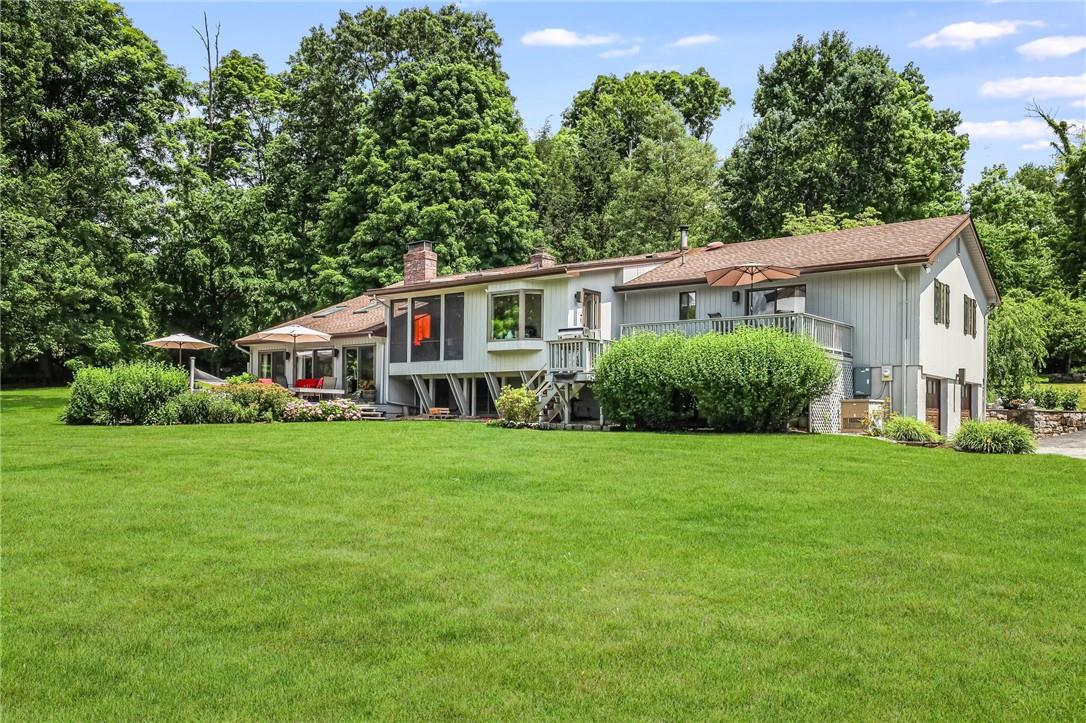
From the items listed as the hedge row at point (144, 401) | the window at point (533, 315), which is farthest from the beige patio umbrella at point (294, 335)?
the window at point (533, 315)

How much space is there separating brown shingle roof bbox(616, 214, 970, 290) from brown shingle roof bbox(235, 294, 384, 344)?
1015 cm

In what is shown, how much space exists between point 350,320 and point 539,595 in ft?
90.0

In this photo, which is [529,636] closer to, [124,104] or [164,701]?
[164,701]

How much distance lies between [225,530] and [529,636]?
399 centimetres

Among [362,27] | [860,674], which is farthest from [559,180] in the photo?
[860,674]

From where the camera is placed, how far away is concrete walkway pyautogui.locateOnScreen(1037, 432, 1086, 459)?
54.5 feet

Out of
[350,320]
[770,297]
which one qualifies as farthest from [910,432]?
[350,320]

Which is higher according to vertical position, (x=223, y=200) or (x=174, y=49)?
(x=174, y=49)

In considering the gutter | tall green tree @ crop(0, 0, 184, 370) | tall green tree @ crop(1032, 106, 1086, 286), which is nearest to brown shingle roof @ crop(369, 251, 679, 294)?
the gutter

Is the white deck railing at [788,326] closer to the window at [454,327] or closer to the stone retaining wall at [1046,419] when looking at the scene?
the window at [454,327]

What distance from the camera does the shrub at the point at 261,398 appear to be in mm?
23016

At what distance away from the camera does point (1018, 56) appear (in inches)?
733

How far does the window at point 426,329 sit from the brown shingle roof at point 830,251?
20.6 feet

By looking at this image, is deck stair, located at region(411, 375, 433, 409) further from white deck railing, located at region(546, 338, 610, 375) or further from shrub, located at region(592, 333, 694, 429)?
shrub, located at region(592, 333, 694, 429)
